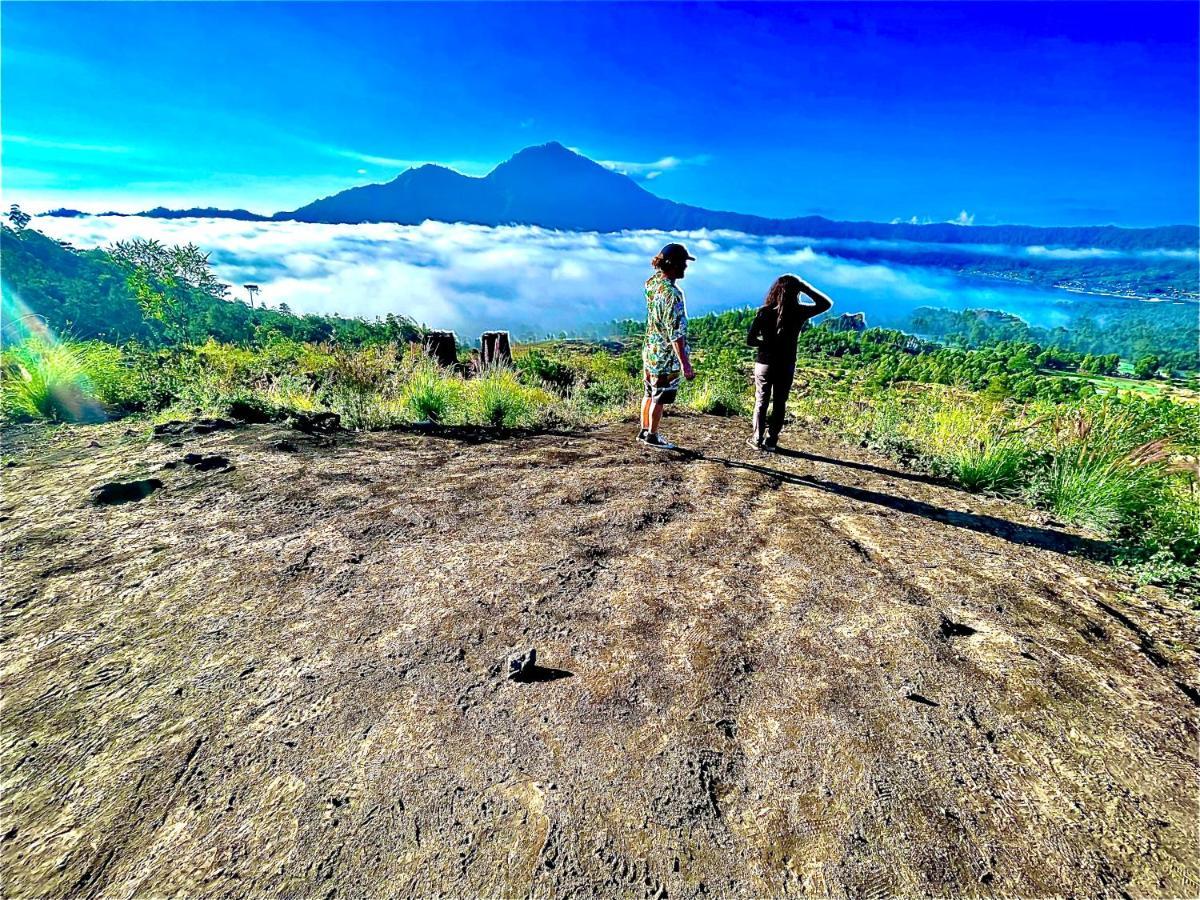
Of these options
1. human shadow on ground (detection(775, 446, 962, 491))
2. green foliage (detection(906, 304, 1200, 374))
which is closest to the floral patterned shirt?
human shadow on ground (detection(775, 446, 962, 491))

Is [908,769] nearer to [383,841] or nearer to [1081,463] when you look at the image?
[383,841]

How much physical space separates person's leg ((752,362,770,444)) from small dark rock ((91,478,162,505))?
19.0 ft

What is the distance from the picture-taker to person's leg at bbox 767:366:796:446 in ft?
19.4

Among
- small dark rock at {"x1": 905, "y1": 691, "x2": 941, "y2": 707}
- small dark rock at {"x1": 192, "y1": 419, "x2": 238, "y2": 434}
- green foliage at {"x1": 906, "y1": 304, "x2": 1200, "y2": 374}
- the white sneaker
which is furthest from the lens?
green foliage at {"x1": 906, "y1": 304, "x2": 1200, "y2": 374}

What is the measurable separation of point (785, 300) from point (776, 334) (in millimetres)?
382

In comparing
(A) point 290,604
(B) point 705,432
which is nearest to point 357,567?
(A) point 290,604

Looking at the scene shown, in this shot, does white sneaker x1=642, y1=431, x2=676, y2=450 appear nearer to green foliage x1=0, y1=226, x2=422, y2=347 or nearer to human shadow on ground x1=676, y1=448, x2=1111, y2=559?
human shadow on ground x1=676, y1=448, x2=1111, y2=559

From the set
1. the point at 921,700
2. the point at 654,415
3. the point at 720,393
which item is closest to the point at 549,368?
the point at 720,393

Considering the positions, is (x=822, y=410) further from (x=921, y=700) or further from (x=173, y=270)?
(x=173, y=270)

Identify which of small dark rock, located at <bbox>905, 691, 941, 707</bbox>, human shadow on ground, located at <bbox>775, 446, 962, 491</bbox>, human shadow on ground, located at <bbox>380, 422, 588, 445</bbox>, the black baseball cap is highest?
the black baseball cap

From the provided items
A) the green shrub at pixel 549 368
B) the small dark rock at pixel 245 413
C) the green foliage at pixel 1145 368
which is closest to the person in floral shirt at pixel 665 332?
the small dark rock at pixel 245 413

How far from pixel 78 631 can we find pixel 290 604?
0.89 metres

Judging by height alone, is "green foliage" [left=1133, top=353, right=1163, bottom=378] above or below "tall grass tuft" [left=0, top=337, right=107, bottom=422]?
below

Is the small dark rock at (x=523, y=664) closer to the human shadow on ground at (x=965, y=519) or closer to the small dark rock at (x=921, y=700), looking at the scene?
the small dark rock at (x=921, y=700)
